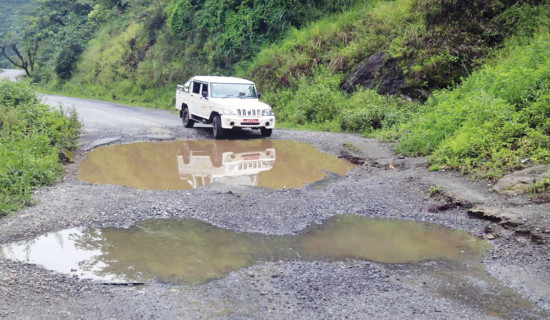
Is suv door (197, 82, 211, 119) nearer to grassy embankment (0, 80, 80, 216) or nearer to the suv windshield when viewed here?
the suv windshield

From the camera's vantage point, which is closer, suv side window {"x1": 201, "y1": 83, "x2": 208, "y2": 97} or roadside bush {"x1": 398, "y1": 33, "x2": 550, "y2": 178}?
roadside bush {"x1": 398, "y1": 33, "x2": 550, "y2": 178}

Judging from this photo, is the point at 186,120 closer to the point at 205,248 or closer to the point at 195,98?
the point at 195,98

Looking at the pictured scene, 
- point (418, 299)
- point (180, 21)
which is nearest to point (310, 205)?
point (418, 299)

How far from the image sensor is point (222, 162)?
36.3 ft

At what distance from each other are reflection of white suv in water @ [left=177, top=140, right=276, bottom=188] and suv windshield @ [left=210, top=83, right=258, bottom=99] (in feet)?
5.47

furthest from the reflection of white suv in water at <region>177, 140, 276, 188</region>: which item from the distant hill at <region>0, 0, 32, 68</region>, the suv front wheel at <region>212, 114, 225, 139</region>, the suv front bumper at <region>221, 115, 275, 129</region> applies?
the distant hill at <region>0, 0, 32, 68</region>

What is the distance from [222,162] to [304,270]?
608cm

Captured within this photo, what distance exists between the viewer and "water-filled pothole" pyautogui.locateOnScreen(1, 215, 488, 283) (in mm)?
5344

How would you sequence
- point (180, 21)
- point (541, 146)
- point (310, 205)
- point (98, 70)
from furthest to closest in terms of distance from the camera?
1. point (98, 70)
2. point (180, 21)
3. point (541, 146)
4. point (310, 205)

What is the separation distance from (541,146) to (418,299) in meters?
5.54

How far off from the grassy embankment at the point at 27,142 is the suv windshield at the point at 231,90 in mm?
3951

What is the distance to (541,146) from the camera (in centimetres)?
867

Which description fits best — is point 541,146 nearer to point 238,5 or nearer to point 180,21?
point 238,5

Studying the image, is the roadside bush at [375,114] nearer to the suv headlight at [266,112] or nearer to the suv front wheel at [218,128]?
the suv headlight at [266,112]
